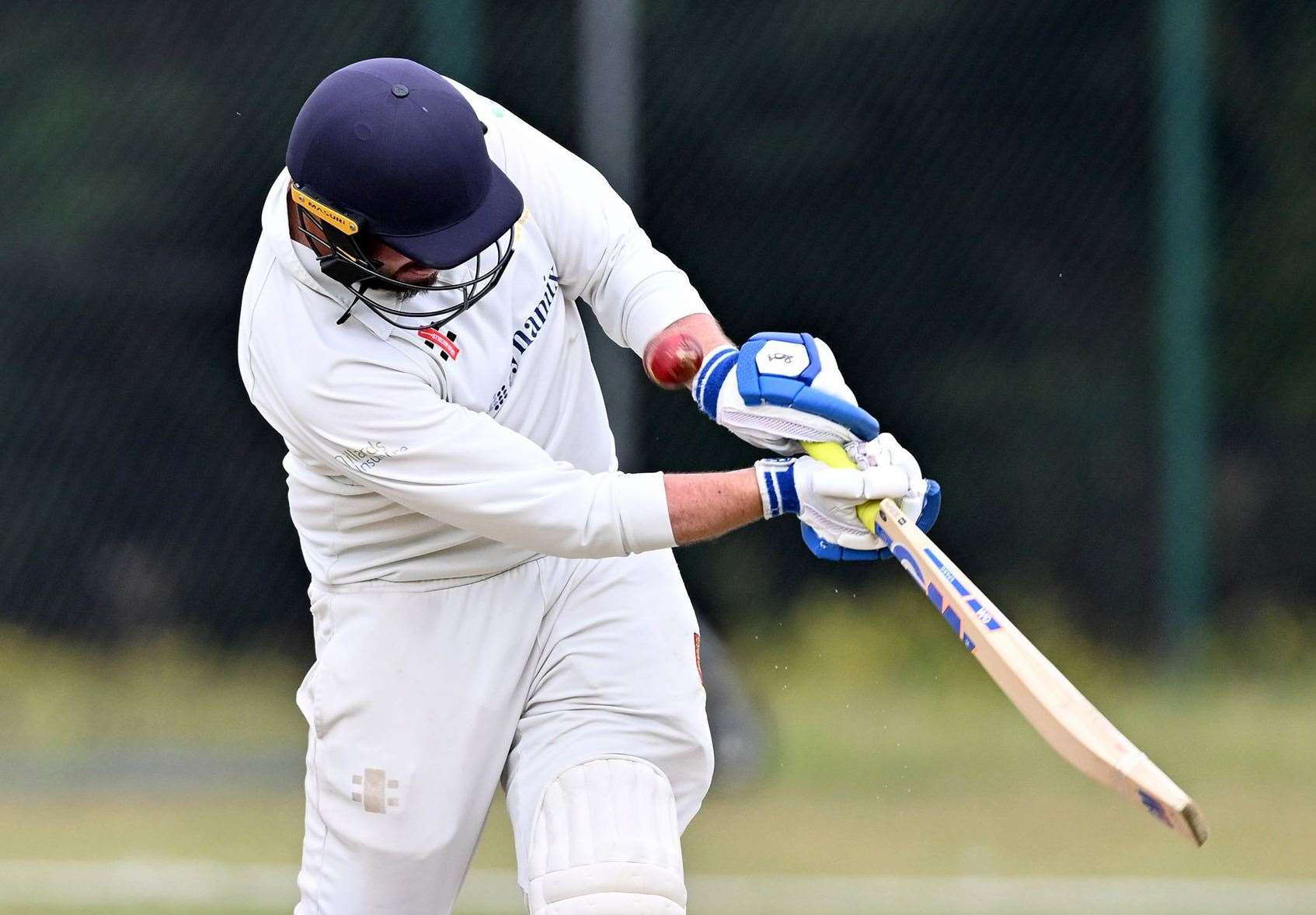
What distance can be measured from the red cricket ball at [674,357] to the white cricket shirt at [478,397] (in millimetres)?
42

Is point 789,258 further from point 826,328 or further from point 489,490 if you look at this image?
point 489,490

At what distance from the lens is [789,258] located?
6.14 metres

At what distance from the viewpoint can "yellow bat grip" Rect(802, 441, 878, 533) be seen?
2871mm

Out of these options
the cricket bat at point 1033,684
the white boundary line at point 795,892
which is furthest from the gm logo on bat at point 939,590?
the white boundary line at point 795,892

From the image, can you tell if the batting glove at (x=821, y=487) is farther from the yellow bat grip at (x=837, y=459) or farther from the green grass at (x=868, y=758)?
the green grass at (x=868, y=758)

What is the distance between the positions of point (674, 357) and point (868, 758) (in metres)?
2.88

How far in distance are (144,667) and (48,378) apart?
3.10 feet

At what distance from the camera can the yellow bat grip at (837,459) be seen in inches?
113

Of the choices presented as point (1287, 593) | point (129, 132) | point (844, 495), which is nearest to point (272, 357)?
point (844, 495)

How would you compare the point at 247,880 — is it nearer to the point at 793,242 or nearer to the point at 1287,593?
the point at 793,242

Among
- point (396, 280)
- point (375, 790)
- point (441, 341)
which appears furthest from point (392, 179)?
point (375, 790)

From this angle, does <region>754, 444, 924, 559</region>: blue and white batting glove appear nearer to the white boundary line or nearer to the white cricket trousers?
the white cricket trousers

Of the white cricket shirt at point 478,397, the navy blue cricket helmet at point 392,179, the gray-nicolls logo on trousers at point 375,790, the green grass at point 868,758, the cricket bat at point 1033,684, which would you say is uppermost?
the navy blue cricket helmet at point 392,179

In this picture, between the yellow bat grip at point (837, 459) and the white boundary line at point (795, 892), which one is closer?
the yellow bat grip at point (837, 459)
